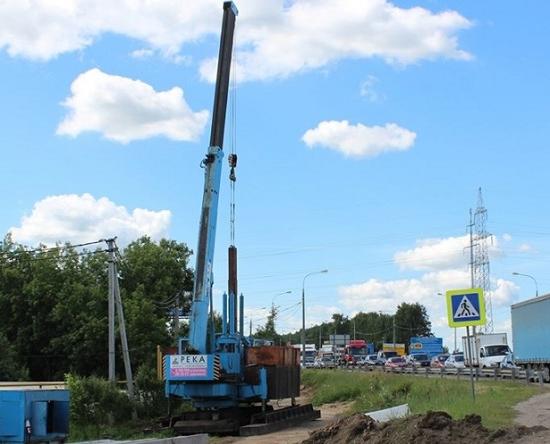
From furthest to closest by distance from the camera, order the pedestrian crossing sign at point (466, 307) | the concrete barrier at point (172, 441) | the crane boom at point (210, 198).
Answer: the crane boom at point (210, 198) → the pedestrian crossing sign at point (466, 307) → the concrete barrier at point (172, 441)

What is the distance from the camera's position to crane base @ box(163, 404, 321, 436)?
942 inches

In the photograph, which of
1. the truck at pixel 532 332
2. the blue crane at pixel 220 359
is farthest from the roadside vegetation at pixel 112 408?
the truck at pixel 532 332

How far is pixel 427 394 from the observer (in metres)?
28.1

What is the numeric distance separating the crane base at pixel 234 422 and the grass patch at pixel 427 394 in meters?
3.17

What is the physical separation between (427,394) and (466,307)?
1035cm

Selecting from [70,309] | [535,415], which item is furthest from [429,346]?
[535,415]

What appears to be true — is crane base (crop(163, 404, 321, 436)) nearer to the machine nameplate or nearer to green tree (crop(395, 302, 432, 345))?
the machine nameplate

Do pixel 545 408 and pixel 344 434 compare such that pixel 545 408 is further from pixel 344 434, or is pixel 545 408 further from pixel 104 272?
pixel 104 272

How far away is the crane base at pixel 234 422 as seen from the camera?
78.5 feet

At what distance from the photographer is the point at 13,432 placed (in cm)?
1029

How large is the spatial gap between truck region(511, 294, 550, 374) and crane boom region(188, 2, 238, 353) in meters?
20.5

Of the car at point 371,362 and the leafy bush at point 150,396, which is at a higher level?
the leafy bush at point 150,396

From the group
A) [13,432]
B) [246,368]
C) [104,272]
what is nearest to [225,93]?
[246,368]

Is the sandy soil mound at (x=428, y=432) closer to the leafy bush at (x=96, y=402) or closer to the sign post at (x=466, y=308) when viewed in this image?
the sign post at (x=466, y=308)
